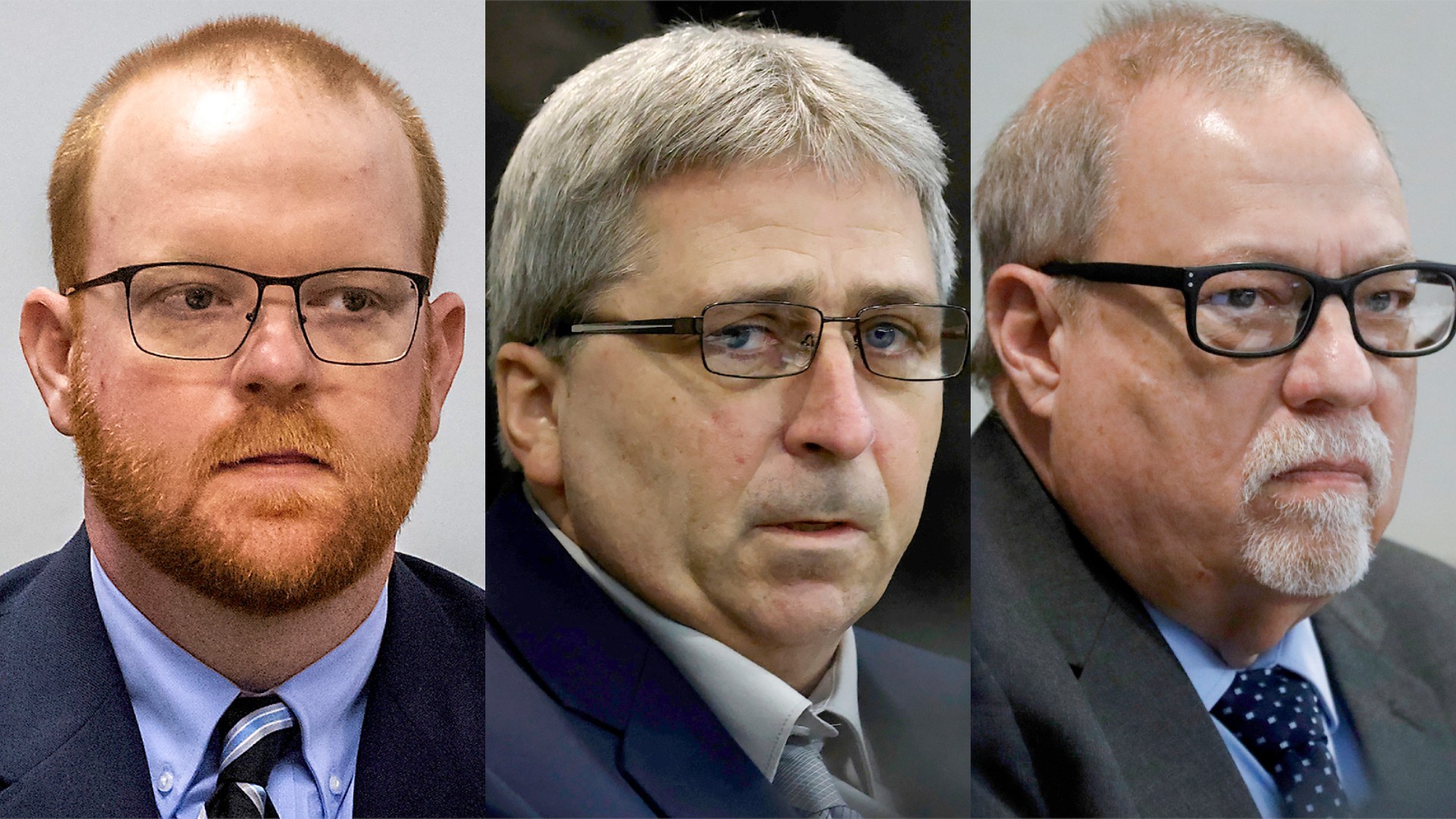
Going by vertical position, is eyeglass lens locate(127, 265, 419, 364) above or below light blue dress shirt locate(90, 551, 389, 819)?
above

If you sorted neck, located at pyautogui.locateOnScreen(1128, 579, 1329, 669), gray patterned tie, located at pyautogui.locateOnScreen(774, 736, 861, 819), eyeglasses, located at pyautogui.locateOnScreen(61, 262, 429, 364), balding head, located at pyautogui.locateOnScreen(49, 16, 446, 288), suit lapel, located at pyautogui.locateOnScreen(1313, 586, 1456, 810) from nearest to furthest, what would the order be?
1. eyeglasses, located at pyautogui.locateOnScreen(61, 262, 429, 364)
2. balding head, located at pyautogui.locateOnScreen(49, 16, 446, 288)
3. gray patterned tie, located at pyautogui.locateOnScreen(774, 736, 861, 819)
4. neck, located at pyautogui.locateOnScreen(1128, 579, 1329, 669)
5. suit lapel, located at pyautogui.locateOnScreen(1313, 586, 1456, 810)

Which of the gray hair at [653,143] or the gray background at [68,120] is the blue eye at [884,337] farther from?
the gray background at [68,120]

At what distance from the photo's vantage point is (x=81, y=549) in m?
2.34

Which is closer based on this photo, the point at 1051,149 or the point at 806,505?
the point at 806,505

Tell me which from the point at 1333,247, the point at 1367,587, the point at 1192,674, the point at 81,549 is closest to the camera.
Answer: the point at 81,549

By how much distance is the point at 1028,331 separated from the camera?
2.62m

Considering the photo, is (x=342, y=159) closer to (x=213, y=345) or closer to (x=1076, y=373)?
(x=213, y=345)

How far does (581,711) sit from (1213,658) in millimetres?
1340

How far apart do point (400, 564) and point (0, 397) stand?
798 millimetres

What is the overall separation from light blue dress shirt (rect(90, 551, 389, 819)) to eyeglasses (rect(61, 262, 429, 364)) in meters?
0.46

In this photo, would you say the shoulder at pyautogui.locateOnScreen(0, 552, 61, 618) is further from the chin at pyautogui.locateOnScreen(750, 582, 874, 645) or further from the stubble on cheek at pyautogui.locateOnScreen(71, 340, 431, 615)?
the chin at pyautogui.locateOnScreen(750, 582, 874, 645)

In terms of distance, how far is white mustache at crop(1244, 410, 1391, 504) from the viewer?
251 centimetres

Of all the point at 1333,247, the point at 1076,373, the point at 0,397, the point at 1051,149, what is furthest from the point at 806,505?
the point at 0,397

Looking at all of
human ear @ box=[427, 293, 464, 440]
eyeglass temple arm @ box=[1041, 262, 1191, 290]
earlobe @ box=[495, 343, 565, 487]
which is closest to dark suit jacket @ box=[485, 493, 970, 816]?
earlobe @ box=[495, 343, 565, 487]
